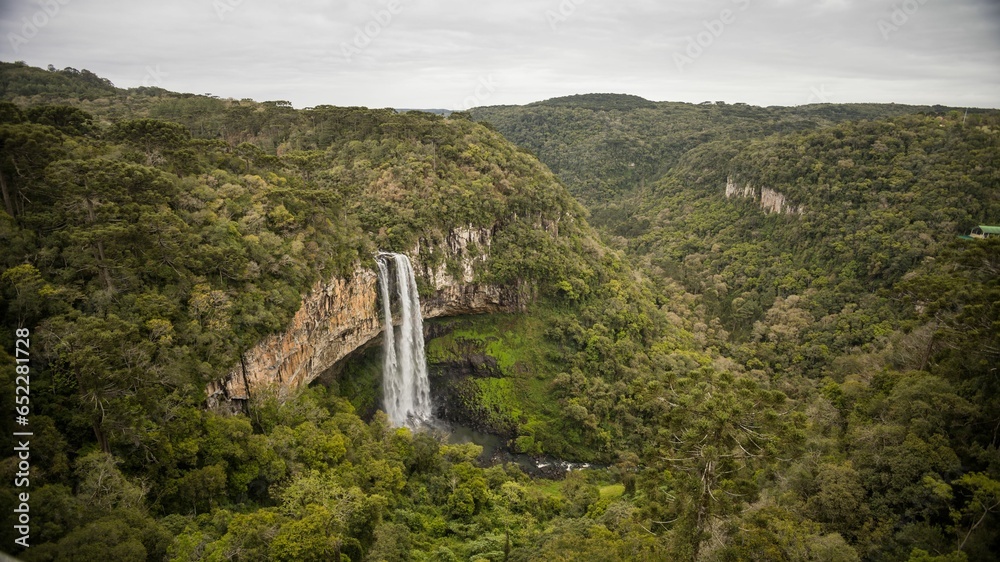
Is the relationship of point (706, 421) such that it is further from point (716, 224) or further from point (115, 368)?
point (716, 224)

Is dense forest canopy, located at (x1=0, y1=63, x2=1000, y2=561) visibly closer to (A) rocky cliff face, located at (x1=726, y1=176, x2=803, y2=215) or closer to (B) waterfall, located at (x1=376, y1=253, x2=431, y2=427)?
(B) waterfall, located at (x1=376, y1=253, x2=431, y2=427)

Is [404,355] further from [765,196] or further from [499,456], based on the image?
[765,196]

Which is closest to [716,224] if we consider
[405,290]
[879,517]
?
[405,290]

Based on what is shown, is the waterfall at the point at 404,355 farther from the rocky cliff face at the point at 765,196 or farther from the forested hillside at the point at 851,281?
the rocky cliff face at the point at 765,196

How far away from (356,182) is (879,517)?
126 feet

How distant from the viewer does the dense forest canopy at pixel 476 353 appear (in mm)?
14828

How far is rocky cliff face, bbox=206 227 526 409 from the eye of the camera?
24250 mm

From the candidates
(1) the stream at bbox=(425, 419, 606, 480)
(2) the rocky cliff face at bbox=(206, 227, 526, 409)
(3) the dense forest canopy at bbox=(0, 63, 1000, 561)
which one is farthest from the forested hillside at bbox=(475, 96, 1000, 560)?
(2) the rocky cliff face at bbox=(206, 227, 526, 409)

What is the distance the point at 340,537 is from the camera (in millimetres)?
16609

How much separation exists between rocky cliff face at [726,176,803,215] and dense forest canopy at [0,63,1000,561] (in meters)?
2.43

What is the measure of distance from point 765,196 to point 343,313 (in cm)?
5719

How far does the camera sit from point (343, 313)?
109 ft

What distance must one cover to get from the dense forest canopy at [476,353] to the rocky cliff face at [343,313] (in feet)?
3.51

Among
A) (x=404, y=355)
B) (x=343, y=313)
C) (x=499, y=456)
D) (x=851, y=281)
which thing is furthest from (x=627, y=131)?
(x=343, y=313)
